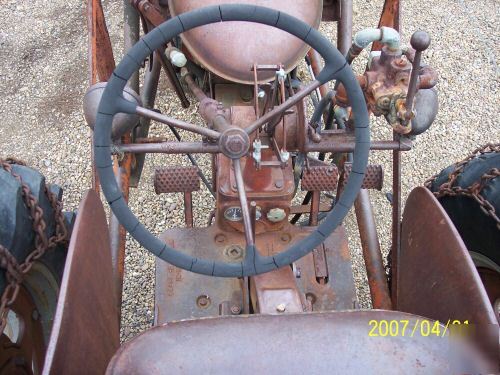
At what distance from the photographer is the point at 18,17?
3.24 m

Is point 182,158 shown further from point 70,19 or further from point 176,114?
point 70,19

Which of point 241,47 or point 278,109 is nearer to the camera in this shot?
point 278,109

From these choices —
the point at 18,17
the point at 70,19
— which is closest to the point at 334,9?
the point at 70,19

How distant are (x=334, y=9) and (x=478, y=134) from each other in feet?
3.95

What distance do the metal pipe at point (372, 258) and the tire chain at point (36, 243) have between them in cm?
89

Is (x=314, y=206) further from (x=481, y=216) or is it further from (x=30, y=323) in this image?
(x=30, y=323)

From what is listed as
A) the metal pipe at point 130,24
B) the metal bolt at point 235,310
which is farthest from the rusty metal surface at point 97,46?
the metal bolt at point 235,310

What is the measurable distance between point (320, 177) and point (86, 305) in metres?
0.81

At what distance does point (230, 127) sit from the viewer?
46.6 inches

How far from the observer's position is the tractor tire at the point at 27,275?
4.36 feet

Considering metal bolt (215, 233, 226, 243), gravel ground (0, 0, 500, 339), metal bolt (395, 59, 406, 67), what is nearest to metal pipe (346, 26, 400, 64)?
metal bolt (395, 59, 406, 67)

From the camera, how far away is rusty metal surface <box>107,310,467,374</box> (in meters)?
0.98
